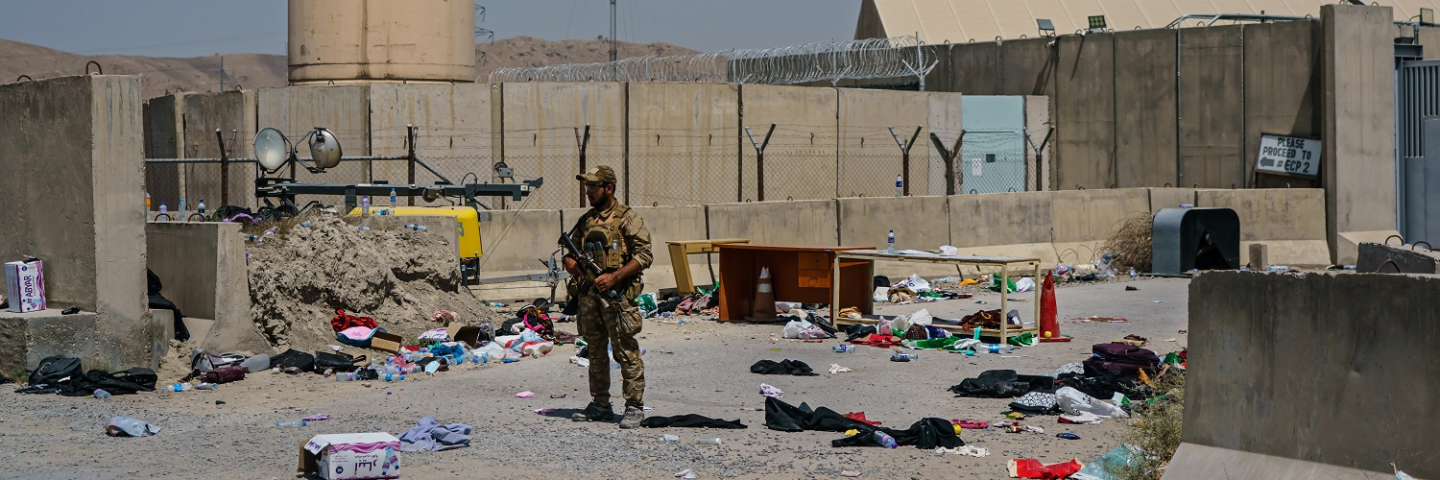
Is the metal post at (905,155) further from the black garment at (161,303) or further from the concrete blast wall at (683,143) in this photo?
the black garment at (161,303)

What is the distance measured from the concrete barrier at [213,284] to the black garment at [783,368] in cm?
438

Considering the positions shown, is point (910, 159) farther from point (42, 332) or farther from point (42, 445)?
point (42, 445)

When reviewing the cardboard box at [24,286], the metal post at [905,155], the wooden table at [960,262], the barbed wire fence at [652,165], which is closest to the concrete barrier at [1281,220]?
the metal post at [905,155]

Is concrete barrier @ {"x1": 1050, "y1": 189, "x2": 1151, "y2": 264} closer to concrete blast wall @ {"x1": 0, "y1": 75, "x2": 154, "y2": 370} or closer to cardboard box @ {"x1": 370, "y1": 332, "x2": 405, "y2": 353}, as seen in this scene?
cardboard box @ {"x1": 370, "y1": 332, "x2": 405, "y2": 353}

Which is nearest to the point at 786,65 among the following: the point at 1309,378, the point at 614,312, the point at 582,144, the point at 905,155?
the point at 905,155

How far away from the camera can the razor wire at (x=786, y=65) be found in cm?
2844

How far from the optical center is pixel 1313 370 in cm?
630

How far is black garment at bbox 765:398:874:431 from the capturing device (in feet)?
29.5

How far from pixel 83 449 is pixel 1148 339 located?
9.82 metres

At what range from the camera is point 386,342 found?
13.0m

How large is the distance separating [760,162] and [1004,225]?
402 cm

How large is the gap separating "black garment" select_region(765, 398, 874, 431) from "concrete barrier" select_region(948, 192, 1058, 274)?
13.0m

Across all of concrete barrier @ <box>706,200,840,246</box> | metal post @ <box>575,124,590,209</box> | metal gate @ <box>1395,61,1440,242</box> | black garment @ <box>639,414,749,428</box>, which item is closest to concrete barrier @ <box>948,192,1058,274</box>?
concrete barrier @ <box>706,200,840,246</box>

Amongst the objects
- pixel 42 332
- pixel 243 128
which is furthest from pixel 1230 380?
pixel 243 128
